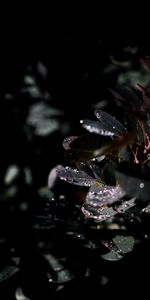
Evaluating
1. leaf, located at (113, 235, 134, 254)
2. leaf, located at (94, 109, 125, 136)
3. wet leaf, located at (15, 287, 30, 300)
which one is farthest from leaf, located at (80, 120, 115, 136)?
wet leaf, located at (15, 287, 30, 300)

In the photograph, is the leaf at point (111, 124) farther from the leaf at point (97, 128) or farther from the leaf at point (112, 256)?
the leaf at point (112, 256)

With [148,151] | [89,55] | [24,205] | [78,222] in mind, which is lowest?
[24,205]

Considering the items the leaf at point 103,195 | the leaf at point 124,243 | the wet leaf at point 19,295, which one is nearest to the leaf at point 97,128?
the leaf at point 103,195

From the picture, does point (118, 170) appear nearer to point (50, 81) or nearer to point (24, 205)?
point (24, 205)

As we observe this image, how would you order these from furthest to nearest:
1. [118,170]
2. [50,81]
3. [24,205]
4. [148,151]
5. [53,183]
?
1. [50,81]
2. [24,205]
3. [53,183]
4. [148,151]
5. [118,170]

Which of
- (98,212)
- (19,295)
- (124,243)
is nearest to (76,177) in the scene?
(98,212)

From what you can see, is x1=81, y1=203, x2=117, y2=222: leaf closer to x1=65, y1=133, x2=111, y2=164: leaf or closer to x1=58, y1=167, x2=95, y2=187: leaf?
x1=58, y1=167, x2=95, y2=187: leaf

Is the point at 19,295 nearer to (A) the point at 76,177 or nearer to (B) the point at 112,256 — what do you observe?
(B) the point at 112,256

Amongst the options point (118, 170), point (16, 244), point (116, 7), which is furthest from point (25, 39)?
point (118, 170)
